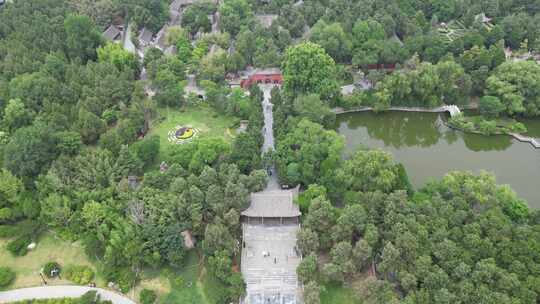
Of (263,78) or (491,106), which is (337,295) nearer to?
(491,106)

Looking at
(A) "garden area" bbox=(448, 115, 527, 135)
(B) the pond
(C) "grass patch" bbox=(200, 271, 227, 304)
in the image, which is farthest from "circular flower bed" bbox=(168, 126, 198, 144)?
(A) "garden area" bbox=(448, 115, 527, 135)

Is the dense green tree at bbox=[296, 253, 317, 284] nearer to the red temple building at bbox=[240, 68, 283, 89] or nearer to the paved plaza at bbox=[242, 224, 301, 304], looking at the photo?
the paved plaza at bbox=[242, 224, 301, 304]

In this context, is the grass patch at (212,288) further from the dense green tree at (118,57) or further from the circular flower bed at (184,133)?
the dense green tree at (118,57)

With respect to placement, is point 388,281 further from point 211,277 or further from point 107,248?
point 107,248

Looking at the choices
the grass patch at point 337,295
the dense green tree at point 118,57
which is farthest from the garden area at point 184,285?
the dense green tree at point 118,57

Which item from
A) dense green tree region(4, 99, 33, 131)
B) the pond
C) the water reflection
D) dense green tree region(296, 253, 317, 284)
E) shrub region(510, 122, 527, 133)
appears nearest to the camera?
dense green tree region(296, 253, 317, 284)

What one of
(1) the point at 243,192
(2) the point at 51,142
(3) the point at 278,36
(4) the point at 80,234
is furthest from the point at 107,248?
(3) the point at 278,36

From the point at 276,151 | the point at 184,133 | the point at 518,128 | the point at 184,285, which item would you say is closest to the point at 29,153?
the point at 184,133
